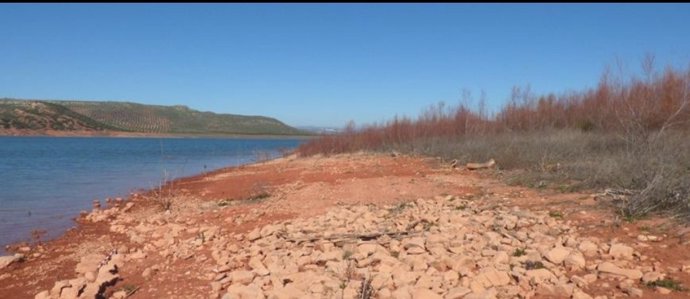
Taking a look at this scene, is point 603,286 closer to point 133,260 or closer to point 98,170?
point 133,260

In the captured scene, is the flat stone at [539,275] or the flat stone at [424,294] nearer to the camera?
the flat stone at [424,294]

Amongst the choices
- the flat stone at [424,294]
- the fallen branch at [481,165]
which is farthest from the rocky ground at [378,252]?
the fallen branch at [481,165]

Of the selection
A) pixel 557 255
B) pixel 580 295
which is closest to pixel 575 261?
pixel 557 255

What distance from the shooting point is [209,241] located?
728cm

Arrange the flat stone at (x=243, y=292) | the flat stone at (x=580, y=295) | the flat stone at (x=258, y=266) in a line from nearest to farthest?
the flat stone at (x=580, y=295), the flat stone at (x=243, y=292), the flat stone at (x=258, y=266)

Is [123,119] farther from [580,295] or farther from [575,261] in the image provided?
[580,295]

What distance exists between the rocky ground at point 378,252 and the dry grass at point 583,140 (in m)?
0.66

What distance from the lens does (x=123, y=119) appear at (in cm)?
11619

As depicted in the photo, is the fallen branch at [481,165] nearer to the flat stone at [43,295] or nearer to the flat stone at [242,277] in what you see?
the flat stone at [242,277]

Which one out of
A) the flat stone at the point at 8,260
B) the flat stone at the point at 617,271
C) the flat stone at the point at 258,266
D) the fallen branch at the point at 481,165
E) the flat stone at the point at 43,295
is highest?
the fallen branch at the point at 481,165

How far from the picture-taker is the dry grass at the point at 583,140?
288 inches

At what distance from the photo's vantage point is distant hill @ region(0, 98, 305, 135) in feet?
301

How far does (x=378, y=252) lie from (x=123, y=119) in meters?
123

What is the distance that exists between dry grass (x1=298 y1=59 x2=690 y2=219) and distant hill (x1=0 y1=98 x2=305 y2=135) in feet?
265
